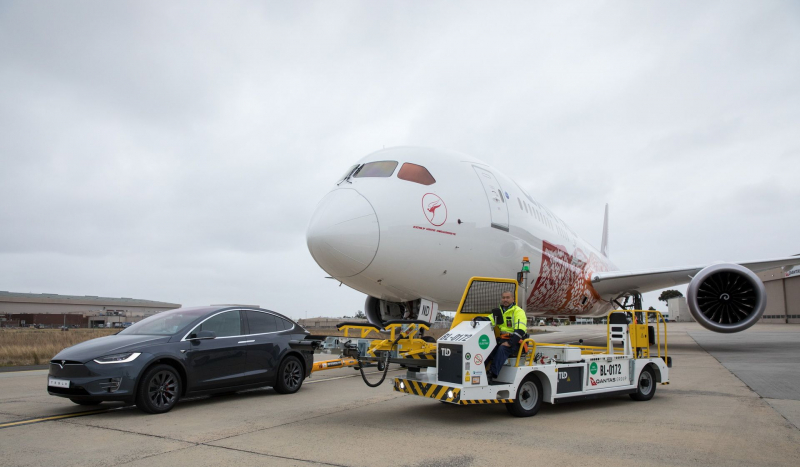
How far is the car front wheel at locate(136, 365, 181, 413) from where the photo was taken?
6781 millimetres

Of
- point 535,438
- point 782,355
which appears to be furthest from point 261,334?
point 782,355

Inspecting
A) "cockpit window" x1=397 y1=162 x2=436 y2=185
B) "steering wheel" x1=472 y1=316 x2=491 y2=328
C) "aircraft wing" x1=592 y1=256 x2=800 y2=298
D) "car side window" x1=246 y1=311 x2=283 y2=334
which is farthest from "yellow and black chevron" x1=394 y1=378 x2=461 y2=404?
"aircraft wing" x1=592 y1=256 x2=800 y2=298

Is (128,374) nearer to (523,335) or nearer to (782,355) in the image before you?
(523,335)

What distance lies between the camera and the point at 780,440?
5.16m

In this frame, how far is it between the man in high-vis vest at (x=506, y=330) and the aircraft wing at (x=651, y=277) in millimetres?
11063

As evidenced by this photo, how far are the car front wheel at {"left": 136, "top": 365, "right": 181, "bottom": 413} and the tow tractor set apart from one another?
2351mm

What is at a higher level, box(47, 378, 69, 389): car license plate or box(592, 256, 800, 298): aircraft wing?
box(592, 256, 800, 298): aircraft wing

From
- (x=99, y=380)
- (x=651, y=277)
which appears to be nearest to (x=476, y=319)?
(x=99, y=380)

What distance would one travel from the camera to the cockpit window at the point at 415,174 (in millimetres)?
9176

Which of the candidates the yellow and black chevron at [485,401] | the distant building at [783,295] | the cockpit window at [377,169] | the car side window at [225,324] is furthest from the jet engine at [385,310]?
the distant building at [783,295]

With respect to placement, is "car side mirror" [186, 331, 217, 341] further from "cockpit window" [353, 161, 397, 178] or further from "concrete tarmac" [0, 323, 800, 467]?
"cockpit window" [353, 161, 397, 178]

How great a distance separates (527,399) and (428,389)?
1.27m

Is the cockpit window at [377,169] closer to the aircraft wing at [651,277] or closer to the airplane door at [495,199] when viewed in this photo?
the airplane door at [495,199]

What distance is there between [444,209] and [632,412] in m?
4.07
